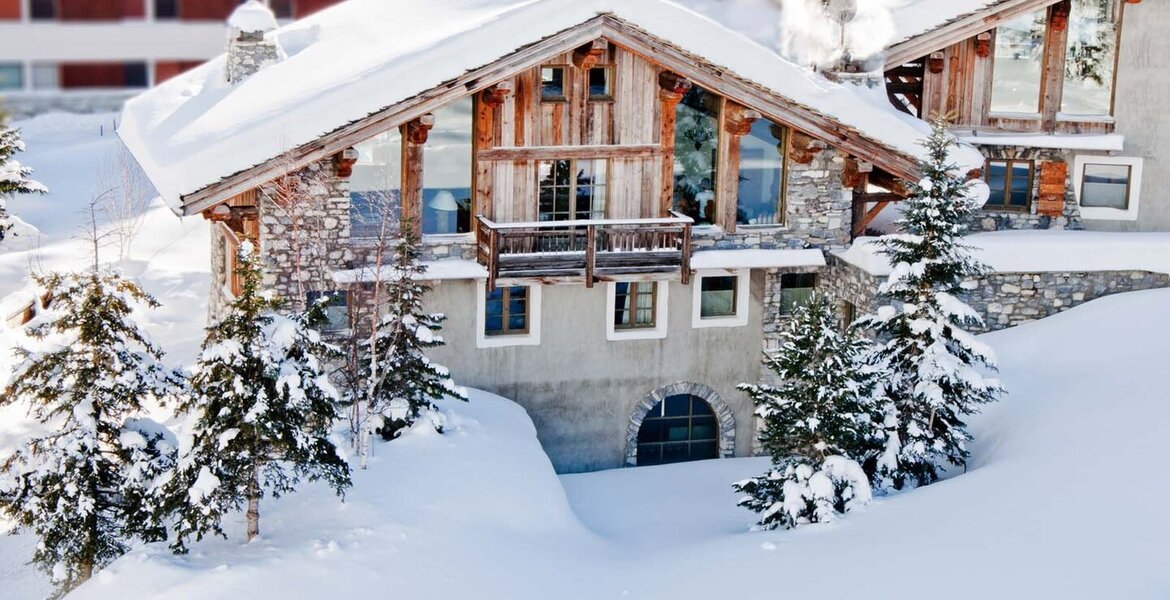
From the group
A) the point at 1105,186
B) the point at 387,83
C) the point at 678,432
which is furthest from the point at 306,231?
the point at 1105,186

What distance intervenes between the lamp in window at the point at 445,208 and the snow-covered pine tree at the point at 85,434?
6892 millimetres

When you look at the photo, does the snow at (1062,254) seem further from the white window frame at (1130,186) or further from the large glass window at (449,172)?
the large glass window at (449,172)

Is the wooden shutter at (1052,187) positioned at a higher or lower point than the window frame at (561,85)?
lower

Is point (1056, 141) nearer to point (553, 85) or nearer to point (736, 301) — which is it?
point (736, 301)

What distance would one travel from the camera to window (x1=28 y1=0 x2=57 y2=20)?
7.49m

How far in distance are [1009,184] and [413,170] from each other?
12335mm

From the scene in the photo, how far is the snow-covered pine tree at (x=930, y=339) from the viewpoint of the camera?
69.8ft

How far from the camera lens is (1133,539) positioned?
59.8ft

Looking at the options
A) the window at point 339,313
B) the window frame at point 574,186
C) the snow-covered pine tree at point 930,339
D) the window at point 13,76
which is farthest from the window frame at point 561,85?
the window at point 13,76

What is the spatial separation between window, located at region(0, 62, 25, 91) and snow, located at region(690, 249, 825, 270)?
1752 centimetres

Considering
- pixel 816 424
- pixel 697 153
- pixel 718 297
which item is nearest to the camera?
pixel 816 424

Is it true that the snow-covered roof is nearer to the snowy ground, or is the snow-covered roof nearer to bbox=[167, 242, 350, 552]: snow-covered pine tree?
bbox=[167, 242, 350, 552]: snow-covered pine tree

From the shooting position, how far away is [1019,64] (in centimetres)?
2817

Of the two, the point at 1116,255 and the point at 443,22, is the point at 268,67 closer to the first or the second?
the point at 443,22
